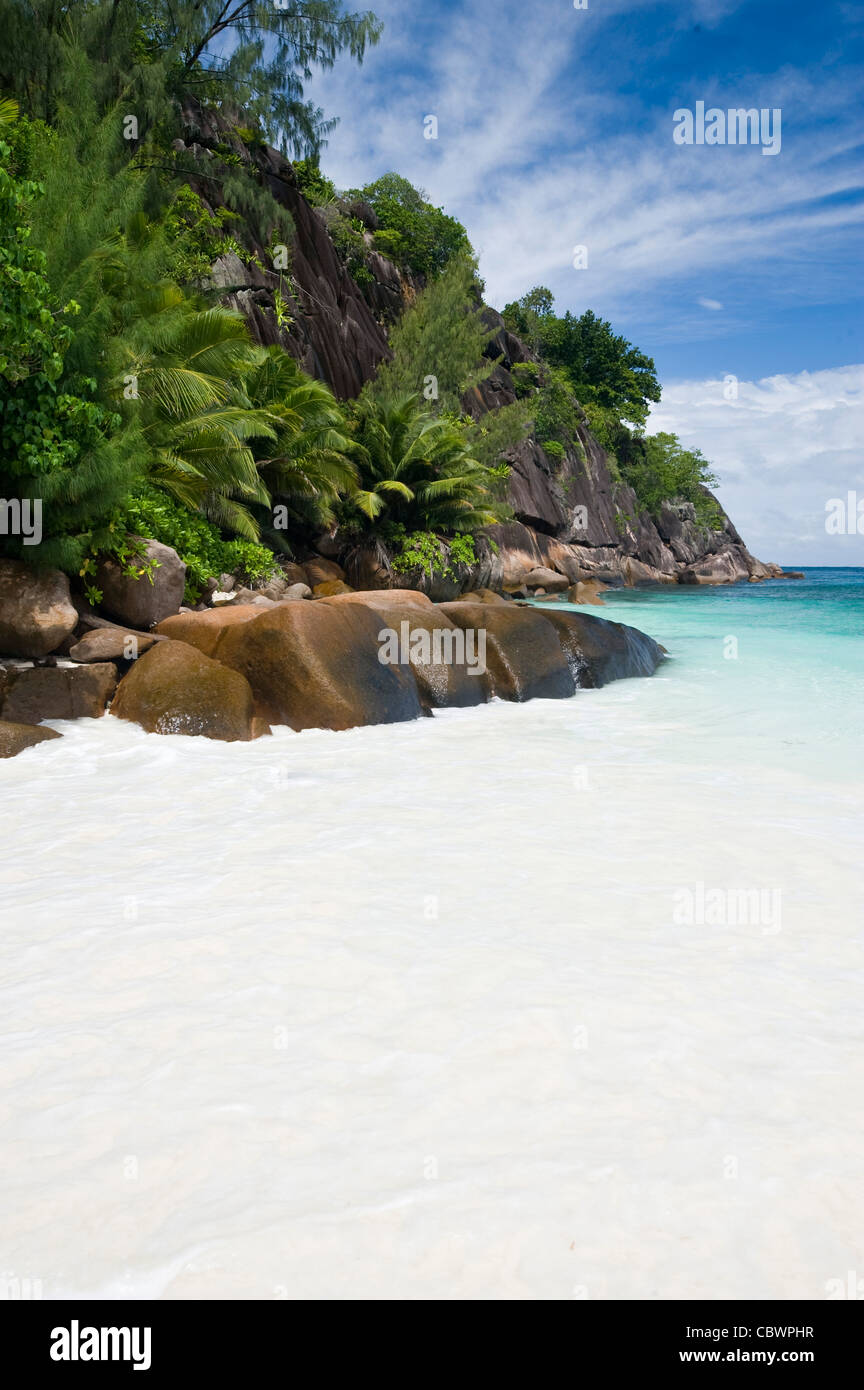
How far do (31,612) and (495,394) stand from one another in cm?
3301

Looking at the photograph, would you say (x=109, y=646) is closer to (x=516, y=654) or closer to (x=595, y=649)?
(x=516, y=654)

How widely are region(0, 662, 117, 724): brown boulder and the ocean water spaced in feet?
6.10

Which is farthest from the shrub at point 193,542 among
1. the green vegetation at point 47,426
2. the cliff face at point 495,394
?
the cliff face at point 495,394

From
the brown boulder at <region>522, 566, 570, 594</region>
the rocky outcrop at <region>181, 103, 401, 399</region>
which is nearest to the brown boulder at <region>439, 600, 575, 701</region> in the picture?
the rocky outcrop at <region>181, 103, 401, 399</region>

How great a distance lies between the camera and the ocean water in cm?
187

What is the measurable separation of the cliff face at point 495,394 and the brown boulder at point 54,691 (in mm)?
10794

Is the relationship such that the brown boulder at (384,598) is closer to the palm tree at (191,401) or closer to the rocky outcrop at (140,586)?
the rocky outcrop at (140,586)

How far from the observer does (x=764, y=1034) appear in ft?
8.87

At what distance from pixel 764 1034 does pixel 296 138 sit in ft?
77.5

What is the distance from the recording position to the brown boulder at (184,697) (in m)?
7.32

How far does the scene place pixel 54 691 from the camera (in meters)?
7.36

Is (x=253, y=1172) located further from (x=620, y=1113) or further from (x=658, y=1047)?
(x=658, y=1047)

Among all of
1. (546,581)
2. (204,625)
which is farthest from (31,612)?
(546,581)

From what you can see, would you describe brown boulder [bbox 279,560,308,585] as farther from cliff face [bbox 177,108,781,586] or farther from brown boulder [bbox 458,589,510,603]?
brown boulder [bbox 458,589,510,603]
